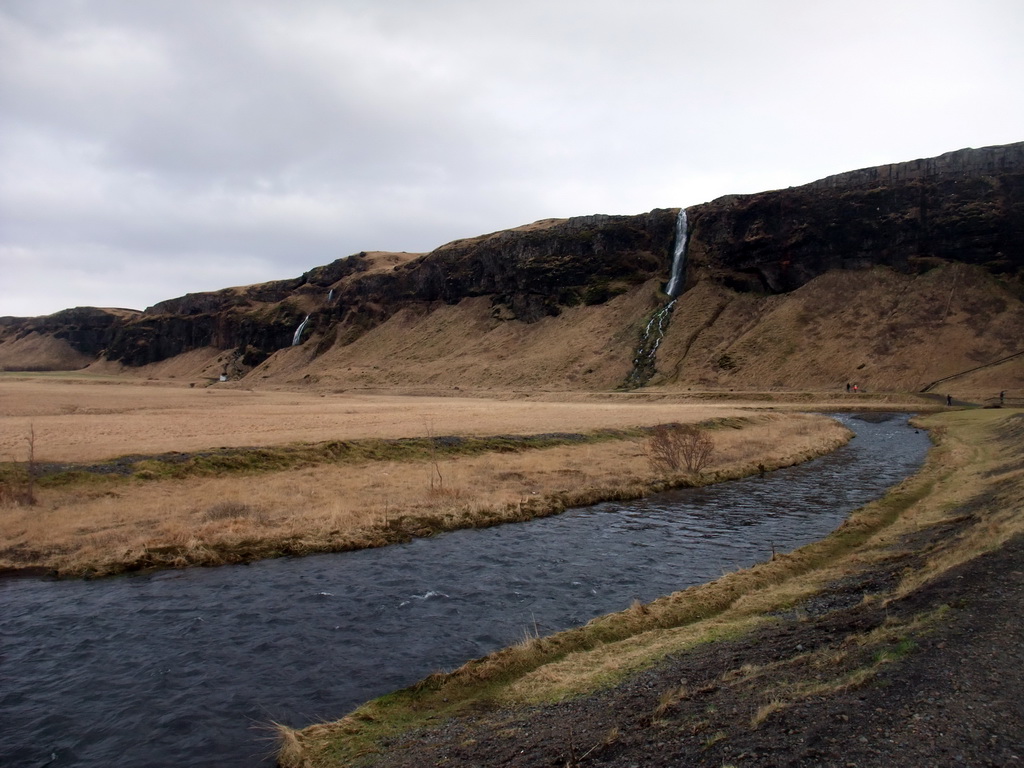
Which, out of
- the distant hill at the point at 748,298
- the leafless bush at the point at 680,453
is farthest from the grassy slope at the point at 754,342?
the leafless bush at the point at 680,453

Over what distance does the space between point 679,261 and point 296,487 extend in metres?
123

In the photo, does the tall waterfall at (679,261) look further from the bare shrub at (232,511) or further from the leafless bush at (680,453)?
the bare shrub at (232,511)

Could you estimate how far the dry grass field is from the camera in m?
19.1

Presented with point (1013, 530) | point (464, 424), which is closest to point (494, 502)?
point (1013, 530)

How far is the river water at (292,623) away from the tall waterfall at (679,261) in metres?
114

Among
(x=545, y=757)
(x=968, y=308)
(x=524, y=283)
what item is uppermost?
(x=524, y=283)

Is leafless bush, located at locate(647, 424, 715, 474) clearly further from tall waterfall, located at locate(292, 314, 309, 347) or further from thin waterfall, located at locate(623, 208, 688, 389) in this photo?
tall waterfall, located at locate(292, 314, 309, 347)

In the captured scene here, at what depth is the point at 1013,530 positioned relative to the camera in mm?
12383

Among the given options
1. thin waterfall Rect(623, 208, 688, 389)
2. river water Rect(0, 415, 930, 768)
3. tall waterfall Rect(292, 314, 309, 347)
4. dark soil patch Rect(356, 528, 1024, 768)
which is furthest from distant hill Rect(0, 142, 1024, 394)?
dark soil patch Rect(356, 528, 1024, 768)

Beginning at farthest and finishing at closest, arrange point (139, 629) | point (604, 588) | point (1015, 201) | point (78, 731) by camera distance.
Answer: point (1015, 201), point (604, 588), point (139, 629), point (78, 731)

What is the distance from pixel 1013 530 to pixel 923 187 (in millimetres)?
125224

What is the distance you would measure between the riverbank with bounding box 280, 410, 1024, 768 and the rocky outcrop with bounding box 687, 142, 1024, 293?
11527cm

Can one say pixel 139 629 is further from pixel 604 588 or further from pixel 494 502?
pixel 494 502

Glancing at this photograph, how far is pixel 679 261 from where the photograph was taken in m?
137
